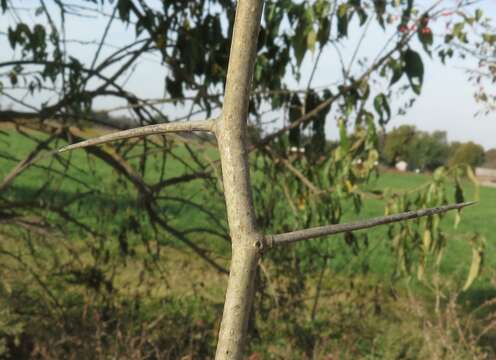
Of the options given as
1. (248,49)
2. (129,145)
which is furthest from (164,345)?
(248,49)

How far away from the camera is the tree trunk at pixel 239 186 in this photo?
1.54 feet

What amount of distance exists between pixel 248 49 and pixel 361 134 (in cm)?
257

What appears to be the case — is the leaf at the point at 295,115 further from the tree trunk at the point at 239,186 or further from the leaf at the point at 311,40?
the tree trunk at the point at 239,186

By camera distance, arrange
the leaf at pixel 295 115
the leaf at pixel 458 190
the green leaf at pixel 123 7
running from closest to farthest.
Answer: the leaf at pixel 458 190 < the green leaf at pixel 123 7 < the leaf at pixel 295 115

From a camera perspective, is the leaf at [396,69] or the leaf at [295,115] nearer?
the leaf at [396,69]

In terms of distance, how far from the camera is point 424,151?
12.5 m

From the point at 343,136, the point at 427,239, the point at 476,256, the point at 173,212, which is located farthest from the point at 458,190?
the point at 173,212

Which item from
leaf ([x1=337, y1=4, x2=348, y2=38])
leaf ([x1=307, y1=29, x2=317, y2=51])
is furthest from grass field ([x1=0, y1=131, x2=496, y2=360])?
leaf ([x1=337, y1=4, x2=348, y2=38])

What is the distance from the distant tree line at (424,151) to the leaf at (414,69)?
0.31 meters

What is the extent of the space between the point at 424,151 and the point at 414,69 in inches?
393

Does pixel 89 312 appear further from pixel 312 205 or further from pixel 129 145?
pixel 312 205

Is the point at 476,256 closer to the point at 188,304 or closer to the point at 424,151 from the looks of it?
the point at 188,304

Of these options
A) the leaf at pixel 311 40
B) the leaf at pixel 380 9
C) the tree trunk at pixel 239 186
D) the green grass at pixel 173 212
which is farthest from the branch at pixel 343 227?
the green grass at pixel 173 212

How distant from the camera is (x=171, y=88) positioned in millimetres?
3508
